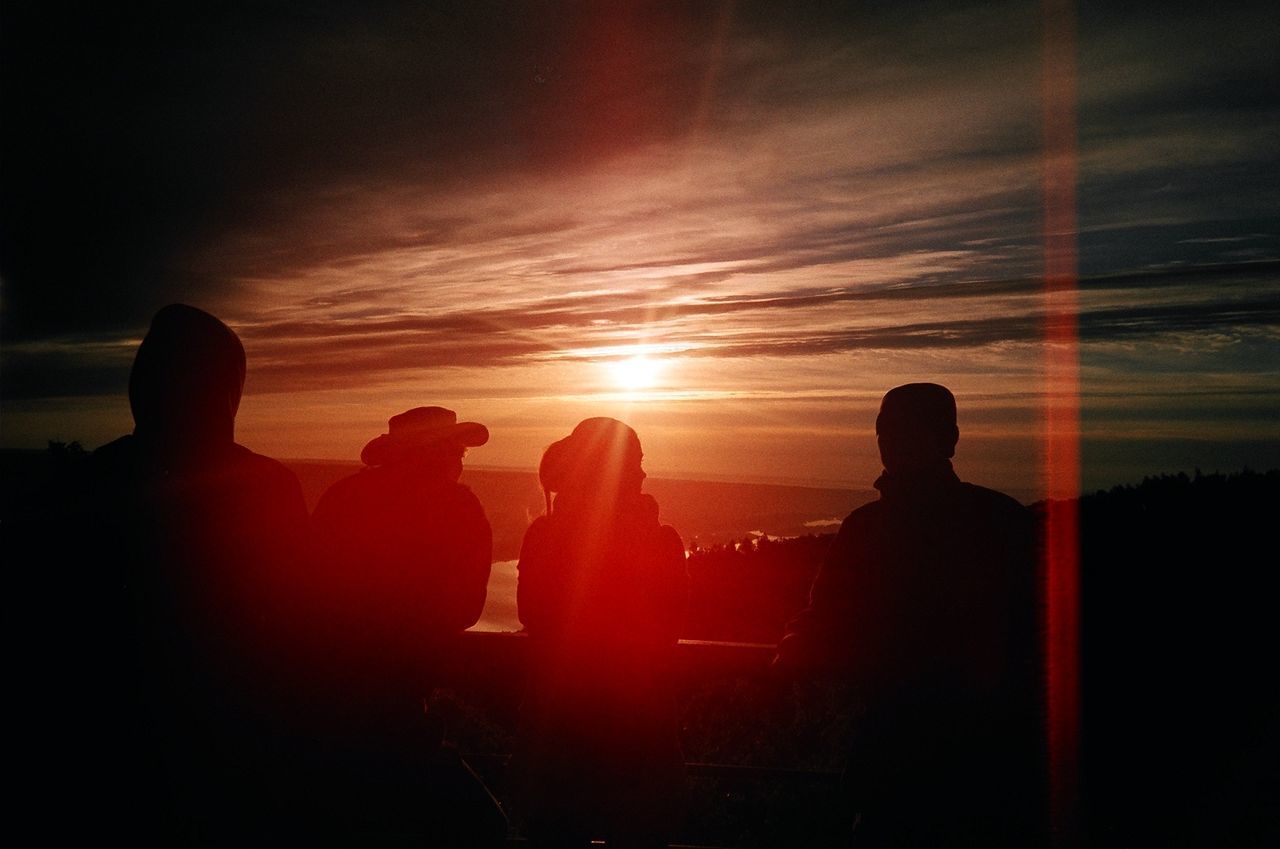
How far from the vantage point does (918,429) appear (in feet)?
8.93

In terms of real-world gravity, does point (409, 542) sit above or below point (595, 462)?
below

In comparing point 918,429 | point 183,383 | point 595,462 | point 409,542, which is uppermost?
point 183,383

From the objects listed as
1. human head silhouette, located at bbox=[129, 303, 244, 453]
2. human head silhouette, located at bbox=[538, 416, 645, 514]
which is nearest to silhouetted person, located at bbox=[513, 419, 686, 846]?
human head silhouette, located at bbox=[538, 416, 645, 514]

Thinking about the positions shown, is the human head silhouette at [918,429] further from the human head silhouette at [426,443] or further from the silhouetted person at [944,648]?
the human head silhouette at [426,443]

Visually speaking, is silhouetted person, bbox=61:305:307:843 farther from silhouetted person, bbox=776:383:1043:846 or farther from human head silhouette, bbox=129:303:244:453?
silhouetted person, bbox=776:383:1043:846

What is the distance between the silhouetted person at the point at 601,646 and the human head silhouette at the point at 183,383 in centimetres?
104

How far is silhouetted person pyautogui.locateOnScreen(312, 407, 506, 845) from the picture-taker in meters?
2.67

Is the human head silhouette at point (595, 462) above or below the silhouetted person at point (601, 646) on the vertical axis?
above

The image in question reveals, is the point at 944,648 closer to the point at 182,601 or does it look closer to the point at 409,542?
the point at 409,542

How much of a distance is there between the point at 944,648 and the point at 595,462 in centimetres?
117

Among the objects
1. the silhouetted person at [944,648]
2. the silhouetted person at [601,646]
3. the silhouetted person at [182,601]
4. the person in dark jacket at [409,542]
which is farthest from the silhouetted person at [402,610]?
the silhouetted person at [944,648]

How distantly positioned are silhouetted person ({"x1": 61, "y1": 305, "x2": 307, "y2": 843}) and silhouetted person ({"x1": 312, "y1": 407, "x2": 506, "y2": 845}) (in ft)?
0.65

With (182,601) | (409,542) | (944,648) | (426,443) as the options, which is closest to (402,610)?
(409,542)

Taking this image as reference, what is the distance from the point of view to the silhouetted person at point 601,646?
3.08 m
